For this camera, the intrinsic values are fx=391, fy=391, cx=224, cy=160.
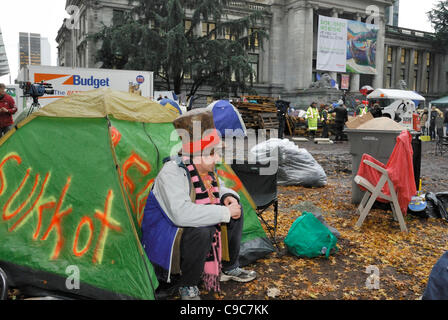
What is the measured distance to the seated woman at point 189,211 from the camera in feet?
9.00

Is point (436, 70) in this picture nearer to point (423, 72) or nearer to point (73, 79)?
point (423, 72)

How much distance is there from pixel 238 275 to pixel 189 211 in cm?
114

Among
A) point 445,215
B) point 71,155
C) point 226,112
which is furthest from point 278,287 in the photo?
point 226,112

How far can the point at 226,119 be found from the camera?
671 inches

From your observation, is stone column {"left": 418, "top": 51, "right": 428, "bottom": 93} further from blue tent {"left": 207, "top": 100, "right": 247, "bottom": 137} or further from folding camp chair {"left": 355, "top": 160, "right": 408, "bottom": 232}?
folding camp chair {"left": 355, "top": 160, "right": 408, "bottom": 232}

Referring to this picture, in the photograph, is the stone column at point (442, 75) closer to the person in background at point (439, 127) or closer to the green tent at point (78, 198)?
the person in background at point (439, 127)

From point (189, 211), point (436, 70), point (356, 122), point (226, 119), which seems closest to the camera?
point (189, 211)

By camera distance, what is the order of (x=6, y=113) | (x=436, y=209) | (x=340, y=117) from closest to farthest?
(x=436, y=209) → (x=6, y=113) → (x=340, y=117)

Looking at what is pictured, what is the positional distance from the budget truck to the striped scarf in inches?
447

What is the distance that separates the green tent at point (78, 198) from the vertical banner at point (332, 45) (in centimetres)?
3346

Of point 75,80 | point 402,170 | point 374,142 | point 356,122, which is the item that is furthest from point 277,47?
point 402,170

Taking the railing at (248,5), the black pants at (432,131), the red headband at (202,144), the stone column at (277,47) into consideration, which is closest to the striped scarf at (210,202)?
the red headband at (202,144)
